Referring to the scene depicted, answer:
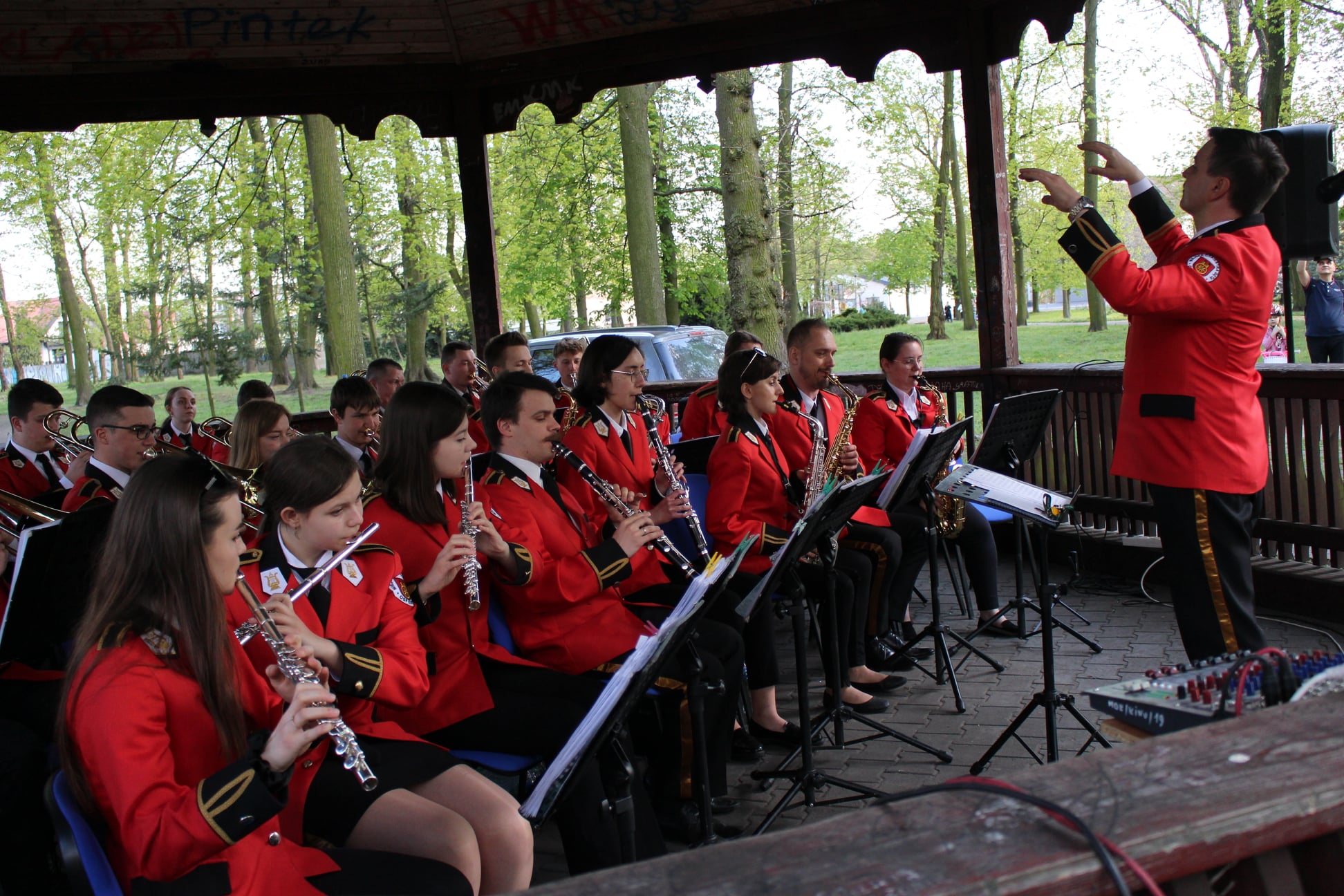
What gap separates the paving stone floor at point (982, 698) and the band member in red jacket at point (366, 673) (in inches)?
34.7

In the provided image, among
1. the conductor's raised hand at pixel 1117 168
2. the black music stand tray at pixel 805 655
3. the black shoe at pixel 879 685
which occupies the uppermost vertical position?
the conductor's raised hand at pixel 1117 168

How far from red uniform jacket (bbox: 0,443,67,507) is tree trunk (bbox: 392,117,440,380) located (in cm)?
1591

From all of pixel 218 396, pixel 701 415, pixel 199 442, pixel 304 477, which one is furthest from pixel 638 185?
pixel 218 396

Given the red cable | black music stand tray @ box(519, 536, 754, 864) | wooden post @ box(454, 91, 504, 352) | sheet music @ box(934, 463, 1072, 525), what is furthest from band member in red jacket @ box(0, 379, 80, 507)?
the red cable

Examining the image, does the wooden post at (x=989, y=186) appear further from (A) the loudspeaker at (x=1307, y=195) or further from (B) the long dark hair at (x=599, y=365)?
(B) the long dark hair at (x=599, y=365)

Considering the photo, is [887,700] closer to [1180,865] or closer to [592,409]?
[592,409]

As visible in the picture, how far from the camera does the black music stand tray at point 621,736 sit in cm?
223

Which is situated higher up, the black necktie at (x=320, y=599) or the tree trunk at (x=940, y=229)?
the tree trunk at (x=940, y=229)

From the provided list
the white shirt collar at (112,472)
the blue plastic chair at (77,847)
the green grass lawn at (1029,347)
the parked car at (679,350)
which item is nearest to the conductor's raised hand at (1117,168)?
the blue plastic chair at (77,847)

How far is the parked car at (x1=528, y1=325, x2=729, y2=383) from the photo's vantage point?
10.8 meters

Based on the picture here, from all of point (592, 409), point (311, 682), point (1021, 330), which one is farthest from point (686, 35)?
point (1021, 330)

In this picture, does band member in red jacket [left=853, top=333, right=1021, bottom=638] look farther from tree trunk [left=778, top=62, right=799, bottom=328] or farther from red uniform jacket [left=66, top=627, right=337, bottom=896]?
tree trunk [left=778, top=62, right=799, bottom=328]

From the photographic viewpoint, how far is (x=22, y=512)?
3.97 m

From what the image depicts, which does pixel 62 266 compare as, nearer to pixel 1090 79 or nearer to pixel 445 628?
pixel 1090 79
